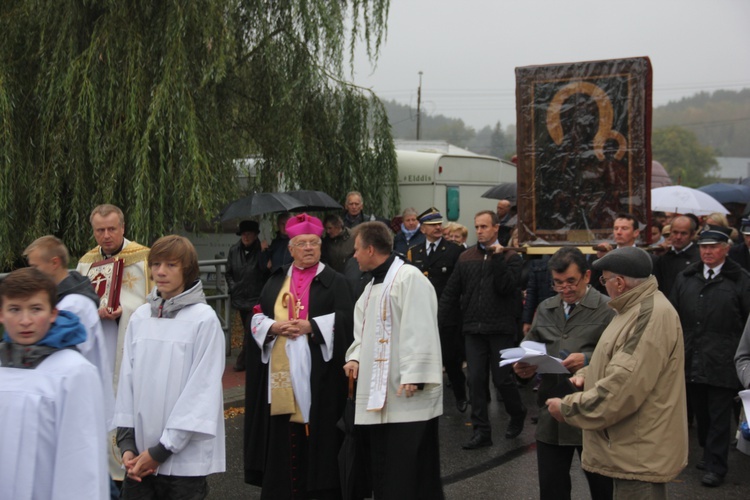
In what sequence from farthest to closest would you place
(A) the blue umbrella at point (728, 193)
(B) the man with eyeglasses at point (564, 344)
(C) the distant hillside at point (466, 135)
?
(C) the distant hillside at point (466, 135), (A) the blue umbrella at point (728, 193), (B) the man with eyeglasses at point (564, 344)

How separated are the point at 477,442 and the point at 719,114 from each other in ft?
606

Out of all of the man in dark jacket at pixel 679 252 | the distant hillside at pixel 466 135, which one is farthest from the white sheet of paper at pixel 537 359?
the distant hillside at pixel 466 135

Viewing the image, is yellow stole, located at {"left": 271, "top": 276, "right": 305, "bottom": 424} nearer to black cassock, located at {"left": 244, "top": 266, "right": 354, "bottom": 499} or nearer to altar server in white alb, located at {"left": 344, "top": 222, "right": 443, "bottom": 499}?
black cassock, located at {"left": 244, "top": 266, "right": 354, "bottom": 499}

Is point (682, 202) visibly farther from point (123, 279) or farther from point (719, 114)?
point (719, 114)

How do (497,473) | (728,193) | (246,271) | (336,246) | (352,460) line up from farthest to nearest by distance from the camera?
(728,193)
(246,271)
(336,246)
(497,473)
(352,460)

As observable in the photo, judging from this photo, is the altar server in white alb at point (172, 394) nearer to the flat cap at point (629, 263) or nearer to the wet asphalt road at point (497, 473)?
the flat cap at point (629, 263)

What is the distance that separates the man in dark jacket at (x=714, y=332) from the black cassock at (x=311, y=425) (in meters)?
2.97

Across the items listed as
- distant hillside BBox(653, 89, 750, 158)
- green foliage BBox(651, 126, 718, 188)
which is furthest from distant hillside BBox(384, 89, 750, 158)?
green foliage BBox(651, 126, 718, 188)

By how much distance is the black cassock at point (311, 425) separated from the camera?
615cm

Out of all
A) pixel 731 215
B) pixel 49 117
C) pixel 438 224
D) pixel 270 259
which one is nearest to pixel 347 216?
pixel 270 259

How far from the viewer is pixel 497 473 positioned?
725cm

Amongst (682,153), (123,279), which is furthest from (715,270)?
(682,153)

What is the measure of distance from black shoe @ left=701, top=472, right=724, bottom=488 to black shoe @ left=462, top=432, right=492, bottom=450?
1.87 m

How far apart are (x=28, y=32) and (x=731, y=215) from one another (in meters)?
11.0
